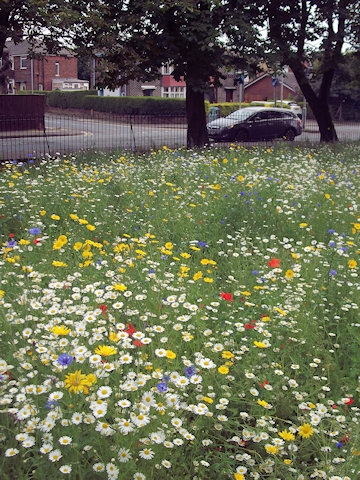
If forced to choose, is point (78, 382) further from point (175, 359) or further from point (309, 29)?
point (309, 29)

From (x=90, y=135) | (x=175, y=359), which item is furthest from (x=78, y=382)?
(x=90, y=135)

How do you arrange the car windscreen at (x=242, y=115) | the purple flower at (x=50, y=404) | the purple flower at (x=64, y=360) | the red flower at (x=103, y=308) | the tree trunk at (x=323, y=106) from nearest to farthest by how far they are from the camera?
the purple flower at (x=50, y=404)
the purple flower at (x=64, y=360)
the red flower at (x=103, y=308)
the tree trunk at (x=323, y=106)
the car windscreen at (x=242, y=115)

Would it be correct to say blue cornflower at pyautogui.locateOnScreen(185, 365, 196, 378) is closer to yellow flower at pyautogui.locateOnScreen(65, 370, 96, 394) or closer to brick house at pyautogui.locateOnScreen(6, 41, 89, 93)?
yellow flower at pyautogui.locateOnScreen(65, 370, 96, 394)

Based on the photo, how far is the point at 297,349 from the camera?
3727mm

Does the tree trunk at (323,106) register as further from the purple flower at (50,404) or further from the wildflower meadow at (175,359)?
the purple flower at (50,404)

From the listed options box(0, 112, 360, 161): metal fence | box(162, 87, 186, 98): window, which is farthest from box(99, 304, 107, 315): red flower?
box(162, 87, 186, 98): window

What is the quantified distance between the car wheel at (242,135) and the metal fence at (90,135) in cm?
517

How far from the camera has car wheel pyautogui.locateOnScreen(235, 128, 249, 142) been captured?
25797 mm

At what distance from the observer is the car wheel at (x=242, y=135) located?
84.6 feet

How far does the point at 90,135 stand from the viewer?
75.3 ft

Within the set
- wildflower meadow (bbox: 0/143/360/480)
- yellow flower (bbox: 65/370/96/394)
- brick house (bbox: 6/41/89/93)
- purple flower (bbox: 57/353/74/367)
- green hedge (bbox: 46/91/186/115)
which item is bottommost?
wildflower meadow (bbox: 0/143/360/480)

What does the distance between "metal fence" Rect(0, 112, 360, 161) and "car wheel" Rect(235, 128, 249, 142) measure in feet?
17.0

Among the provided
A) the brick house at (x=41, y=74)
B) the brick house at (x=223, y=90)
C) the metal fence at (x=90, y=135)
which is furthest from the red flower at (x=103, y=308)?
the brick house at (x=41, y=74)

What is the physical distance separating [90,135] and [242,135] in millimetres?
6900
